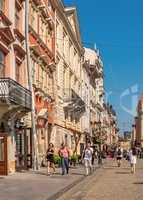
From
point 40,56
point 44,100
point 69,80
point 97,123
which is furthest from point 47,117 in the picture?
point 97,123

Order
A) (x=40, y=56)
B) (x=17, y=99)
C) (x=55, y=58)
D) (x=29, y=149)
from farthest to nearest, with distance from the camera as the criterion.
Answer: (x=55, y=58), (x=40, y=56), (x=29, y=149), (x=17, y=99)

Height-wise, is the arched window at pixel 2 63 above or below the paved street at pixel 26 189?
above

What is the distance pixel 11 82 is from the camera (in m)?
27.4

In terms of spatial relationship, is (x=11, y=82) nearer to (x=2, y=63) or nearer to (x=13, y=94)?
(x=13, y=94)

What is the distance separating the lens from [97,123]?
292 feet

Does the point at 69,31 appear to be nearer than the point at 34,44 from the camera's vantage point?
No

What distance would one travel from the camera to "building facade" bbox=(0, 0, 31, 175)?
92.3ft

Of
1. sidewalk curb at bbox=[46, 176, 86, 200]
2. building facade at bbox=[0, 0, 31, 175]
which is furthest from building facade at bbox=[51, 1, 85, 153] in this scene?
sidewalk curb at bbox=[46, 176, 86, 200]

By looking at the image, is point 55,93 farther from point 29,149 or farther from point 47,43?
point 29,149

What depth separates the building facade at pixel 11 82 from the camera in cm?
2814

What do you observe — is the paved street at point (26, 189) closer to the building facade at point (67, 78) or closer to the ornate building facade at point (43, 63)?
the ornate building facade at point (43, 63)

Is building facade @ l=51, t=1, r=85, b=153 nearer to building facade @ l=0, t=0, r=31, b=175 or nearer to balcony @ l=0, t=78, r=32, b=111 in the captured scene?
building facade @ l=0, t=0, r=31, b=175

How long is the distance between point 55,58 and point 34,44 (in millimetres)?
9623

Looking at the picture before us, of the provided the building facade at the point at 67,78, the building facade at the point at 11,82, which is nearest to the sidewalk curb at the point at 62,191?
the building facade at the point at 11,82
